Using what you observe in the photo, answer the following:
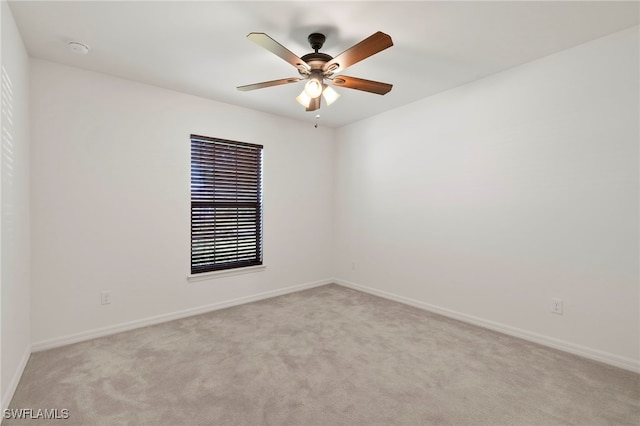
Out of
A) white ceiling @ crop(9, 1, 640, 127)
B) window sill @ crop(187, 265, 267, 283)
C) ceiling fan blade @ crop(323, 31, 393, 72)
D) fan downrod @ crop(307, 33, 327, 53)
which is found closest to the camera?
ceiling fan blade @ crop(323, 31, 393, 72)

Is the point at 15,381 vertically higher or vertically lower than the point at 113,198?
lower

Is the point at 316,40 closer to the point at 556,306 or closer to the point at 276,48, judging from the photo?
the point at 276,48

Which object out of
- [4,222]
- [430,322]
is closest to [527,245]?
[430,322]

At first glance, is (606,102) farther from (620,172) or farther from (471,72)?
(471,72)

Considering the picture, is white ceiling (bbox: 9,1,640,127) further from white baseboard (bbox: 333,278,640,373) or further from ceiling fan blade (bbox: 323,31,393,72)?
white baseboard (bbox: 333,278,640,373)

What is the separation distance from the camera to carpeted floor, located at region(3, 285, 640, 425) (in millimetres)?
1811

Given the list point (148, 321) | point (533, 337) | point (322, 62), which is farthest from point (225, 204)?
point (533, 337)

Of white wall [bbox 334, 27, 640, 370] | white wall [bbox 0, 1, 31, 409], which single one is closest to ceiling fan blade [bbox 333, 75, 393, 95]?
white wall [bbox 334, 27, 640, 370]

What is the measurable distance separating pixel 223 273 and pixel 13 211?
2.04m

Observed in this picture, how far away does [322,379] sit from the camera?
85.7 inches

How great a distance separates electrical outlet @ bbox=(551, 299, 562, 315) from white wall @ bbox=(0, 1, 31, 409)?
3.98m

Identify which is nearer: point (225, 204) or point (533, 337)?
point (533, 337)

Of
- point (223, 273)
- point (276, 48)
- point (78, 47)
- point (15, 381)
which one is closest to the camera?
point (276, 48)

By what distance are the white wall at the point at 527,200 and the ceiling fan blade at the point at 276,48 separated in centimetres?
198
